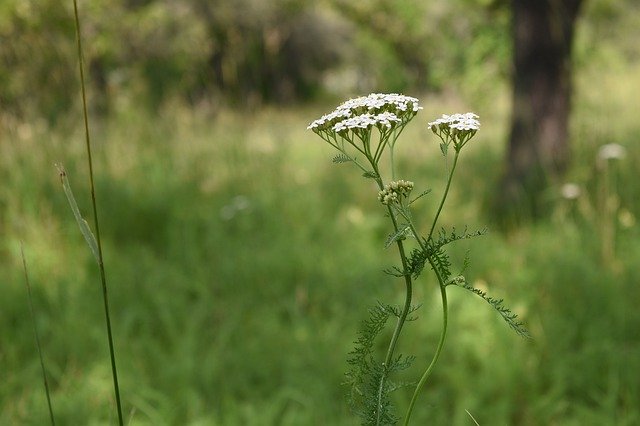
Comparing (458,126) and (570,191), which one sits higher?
(570,191)

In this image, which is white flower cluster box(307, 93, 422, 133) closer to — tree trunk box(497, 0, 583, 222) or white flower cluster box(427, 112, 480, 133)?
white flower cluster box(427, 112, 480, 133)

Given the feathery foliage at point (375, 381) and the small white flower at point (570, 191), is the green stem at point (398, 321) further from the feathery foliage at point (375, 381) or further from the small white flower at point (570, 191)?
the small white flower at point (570, 191)

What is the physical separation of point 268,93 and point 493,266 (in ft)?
46.1

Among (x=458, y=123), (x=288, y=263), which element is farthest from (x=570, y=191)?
(x=458, y=123)

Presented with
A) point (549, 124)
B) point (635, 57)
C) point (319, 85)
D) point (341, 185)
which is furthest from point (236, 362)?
point (635, 57)

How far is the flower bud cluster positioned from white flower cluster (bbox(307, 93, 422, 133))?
0.26ft

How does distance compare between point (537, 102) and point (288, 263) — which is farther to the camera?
point (537, 102)

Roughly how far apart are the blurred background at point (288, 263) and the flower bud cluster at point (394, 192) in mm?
412

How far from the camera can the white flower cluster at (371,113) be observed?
859 millimetres

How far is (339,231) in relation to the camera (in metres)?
4.05

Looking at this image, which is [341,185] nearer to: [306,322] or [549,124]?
[549,124]

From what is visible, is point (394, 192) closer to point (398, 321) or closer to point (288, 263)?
point (398, 321)

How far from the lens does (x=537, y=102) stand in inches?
179

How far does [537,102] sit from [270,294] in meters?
2.46
